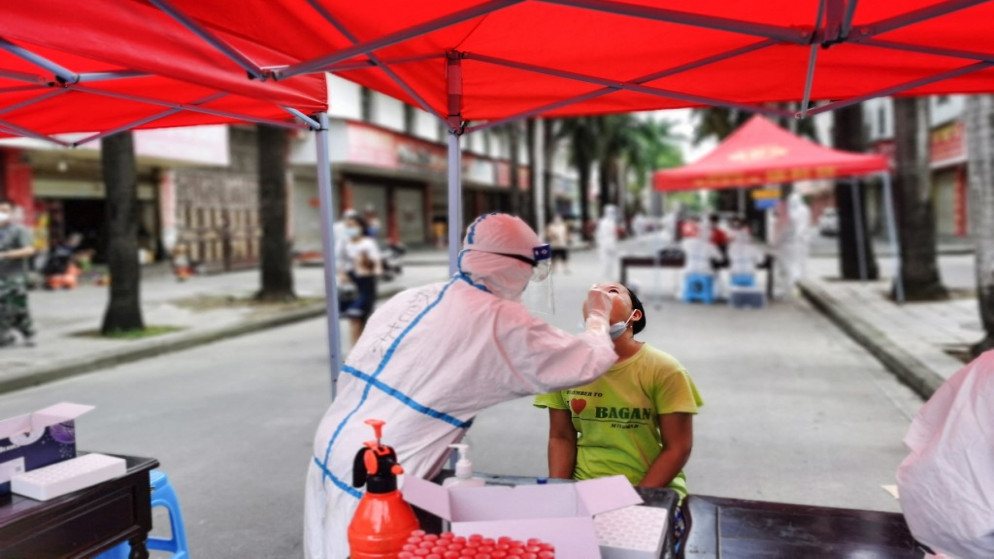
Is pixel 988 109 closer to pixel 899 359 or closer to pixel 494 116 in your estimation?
pixel 899 359

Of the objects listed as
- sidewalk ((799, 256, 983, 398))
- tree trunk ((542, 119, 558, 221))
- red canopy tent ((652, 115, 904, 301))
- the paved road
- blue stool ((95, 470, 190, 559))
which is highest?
tree trunk ((542, 119, 558, 221))

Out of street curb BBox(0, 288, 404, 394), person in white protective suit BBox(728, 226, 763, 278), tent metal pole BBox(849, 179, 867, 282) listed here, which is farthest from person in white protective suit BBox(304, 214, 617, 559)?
tent metal pole BBox(849, 179, 867, 282)

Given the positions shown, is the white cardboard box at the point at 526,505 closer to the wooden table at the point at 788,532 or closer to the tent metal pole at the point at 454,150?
the wooden table at the point at 788,532

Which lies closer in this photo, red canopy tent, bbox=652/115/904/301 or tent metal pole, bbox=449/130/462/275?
tent metal pole, bbox=449/130/462/275

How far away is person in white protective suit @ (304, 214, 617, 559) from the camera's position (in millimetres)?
2197

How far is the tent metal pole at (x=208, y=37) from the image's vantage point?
95.5 inches

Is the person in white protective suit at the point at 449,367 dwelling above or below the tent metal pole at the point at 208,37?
below

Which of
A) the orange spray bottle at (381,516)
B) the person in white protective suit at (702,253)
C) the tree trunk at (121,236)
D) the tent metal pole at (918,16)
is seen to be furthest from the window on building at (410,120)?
the orange spray bottle at (381,516)

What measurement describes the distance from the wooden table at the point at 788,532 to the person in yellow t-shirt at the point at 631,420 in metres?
0.30

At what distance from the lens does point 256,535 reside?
4344 mm

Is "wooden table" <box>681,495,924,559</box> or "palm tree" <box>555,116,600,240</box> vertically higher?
"palm tree" <box>555,116,600,240</box>

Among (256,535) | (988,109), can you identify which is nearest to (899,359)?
(988,109)

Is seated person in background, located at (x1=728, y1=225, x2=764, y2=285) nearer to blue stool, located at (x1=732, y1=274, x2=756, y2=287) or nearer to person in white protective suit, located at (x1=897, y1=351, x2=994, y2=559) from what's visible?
blue stool, located at (x1=732, y1=274, x2=756, y2=287)

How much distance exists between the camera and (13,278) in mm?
9977
